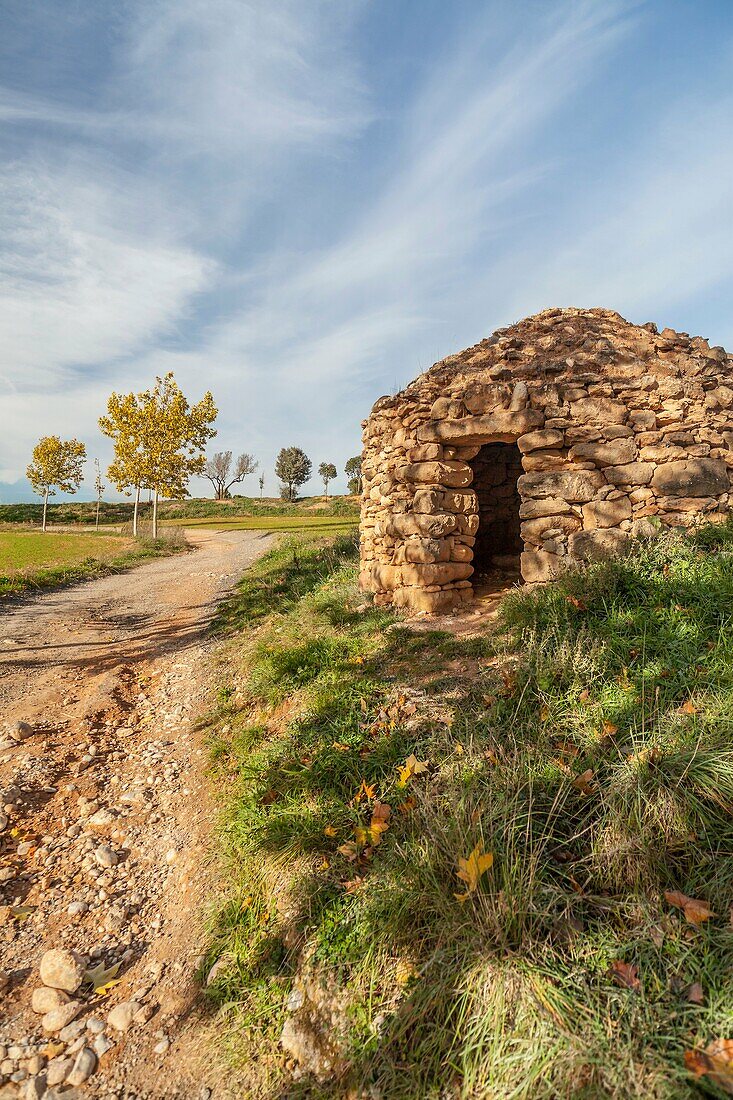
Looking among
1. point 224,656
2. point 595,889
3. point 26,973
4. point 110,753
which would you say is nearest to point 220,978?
point 26,973

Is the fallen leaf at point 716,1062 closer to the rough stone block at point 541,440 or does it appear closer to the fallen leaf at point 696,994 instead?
the fallen leaf at point 696,994

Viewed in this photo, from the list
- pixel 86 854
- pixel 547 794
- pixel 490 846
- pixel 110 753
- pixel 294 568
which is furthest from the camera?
pixel 294 568

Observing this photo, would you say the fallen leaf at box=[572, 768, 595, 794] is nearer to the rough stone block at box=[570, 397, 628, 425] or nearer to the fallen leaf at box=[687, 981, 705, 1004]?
the fallen leaf at box=[687, 981, 705, 1004]

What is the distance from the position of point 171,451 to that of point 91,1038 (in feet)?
88.0

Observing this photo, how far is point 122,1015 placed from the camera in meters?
2.42

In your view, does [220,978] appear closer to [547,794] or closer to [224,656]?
[547,794]

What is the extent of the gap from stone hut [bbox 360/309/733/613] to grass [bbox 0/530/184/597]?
30.1 ft

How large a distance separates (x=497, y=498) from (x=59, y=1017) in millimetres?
9414

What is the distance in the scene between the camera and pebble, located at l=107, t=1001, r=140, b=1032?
2393 millimetres

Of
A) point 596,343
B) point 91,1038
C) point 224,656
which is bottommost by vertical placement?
point 91,1038

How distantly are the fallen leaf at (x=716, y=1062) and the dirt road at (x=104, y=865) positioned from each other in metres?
1.92

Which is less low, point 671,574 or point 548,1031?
point 671,574

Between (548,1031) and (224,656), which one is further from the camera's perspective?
(224,656)

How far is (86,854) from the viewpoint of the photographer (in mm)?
3490
